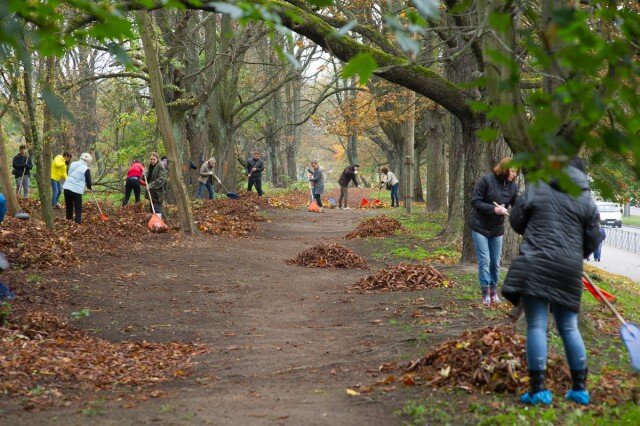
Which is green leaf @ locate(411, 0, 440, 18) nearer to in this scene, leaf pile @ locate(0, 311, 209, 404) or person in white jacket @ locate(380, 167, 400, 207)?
leaf pile @ locate(0, 311, 209, 404)

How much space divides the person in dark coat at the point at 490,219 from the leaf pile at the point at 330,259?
506cm

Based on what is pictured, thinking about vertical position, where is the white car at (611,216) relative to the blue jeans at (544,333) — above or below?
below

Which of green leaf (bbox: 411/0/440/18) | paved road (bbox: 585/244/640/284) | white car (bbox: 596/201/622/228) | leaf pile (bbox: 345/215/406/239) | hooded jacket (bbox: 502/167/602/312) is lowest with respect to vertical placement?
paved road (bbox: 585/244/640/284)

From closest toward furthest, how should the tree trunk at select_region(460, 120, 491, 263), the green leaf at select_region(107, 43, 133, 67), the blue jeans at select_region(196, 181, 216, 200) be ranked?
the green leaf at select_region(107, 43, 133, 67), the tree trunk at select_region(460, 120, 491, 263), the blue jeans at select_region(196, 181, 216, 200)

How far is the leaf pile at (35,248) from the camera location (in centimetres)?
1184

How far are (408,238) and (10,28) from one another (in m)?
15.8

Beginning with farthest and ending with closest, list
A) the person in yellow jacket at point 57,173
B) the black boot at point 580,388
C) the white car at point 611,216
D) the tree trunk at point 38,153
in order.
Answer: the white car at point 611,216
the person in yellow jacket at point 57,173
the tree trunk at point 38,153
the black boot at point 580,388

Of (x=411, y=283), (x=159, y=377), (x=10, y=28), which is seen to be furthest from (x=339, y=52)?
(x=10, y=28)

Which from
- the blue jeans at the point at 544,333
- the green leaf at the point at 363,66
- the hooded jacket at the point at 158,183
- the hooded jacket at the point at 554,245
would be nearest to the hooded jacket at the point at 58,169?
the hooded jacket at the point at 158,183

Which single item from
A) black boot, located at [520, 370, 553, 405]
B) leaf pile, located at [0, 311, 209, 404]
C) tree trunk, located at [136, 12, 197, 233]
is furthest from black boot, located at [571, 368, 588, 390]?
tree trunk, located at [136, 12, 197, 233]

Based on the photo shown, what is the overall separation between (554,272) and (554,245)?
0.20 metres

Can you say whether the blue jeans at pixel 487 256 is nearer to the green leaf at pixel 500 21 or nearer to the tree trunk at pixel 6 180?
the green leaf at pixel 500 21

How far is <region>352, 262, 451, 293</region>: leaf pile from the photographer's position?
36.3ft

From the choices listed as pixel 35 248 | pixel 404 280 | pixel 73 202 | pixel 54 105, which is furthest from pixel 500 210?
pixel 73 202
